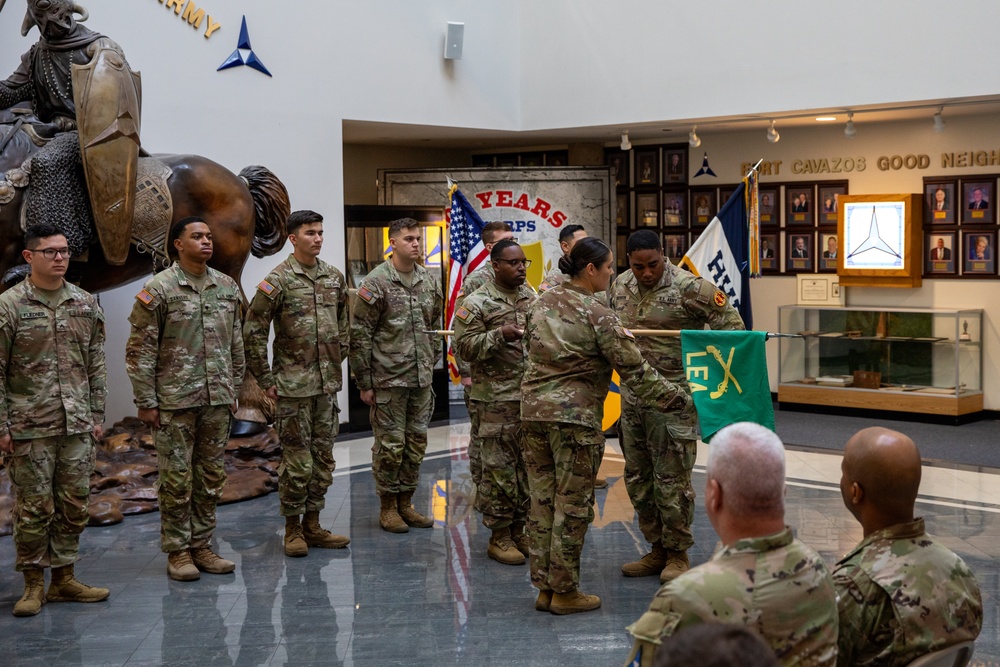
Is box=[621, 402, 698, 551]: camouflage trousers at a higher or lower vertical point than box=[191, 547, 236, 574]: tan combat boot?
higher

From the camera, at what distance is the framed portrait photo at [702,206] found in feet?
39.4

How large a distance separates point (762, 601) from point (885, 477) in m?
0.58

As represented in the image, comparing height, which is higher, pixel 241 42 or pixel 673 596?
pixel 241 42

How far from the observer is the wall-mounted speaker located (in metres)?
10.2

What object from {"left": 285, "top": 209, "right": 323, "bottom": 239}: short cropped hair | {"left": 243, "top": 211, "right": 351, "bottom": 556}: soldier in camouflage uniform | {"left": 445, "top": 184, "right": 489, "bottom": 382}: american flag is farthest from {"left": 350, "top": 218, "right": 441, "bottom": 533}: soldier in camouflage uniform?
{"left": 445, "top": 184, "right": 489, "bottom": 382}: american flag

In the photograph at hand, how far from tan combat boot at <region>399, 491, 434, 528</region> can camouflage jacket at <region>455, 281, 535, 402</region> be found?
109cm

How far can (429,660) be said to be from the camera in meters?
4.30

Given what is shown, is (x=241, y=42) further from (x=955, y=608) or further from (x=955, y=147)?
(x=955, y=608)

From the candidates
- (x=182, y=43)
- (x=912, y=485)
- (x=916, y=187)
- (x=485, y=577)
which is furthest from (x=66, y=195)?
(x=916, y=187)

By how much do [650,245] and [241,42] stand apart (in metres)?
5.03

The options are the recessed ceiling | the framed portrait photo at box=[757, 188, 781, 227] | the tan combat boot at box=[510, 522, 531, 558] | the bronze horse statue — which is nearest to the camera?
the tan combat boot at box=[510, 522, 531, 558]

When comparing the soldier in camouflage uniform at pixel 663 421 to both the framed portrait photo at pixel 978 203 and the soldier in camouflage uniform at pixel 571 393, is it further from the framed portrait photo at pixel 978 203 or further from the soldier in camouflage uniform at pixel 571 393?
the framed portrait photo at pixel 978 203

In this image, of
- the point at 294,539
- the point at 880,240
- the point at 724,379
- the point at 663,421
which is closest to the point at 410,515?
the point at 294,539

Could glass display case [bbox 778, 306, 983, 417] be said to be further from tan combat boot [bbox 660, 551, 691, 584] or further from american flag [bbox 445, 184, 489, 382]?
tan combat boot [bbox 660, 551, 691, 584]
